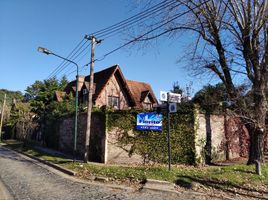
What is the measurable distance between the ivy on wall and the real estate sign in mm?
256

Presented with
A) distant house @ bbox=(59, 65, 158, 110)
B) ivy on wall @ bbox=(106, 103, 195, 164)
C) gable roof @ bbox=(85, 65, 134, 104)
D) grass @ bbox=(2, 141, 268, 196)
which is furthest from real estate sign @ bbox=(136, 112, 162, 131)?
gable roof @ bbox=(85, 65, 134, 104)

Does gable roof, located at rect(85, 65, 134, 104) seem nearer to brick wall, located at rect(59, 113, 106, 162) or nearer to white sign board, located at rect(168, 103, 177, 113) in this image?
brick wall, located at rect(59, 113, 106, 162)

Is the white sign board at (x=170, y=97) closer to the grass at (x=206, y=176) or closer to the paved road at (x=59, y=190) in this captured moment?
the grass at (x=206, y=176)

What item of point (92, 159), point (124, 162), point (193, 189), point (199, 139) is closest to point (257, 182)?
point (193, 189)

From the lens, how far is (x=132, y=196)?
9.45m

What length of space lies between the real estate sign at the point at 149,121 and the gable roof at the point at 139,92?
1434 centimetres

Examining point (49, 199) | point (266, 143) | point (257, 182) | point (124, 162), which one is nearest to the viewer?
point (49, 199)

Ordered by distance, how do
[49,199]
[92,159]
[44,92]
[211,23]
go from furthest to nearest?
1. [44,92]
2. [92,159]
3. [211,23]
4. [49,199]

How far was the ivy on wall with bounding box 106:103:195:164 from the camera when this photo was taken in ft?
53.5

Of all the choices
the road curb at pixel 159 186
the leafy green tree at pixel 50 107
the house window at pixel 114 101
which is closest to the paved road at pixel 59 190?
the road curb at pixel 159 186

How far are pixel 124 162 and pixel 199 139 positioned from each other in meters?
4.32

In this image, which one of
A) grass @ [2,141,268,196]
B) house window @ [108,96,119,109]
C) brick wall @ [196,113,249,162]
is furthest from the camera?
house window @ [108,96,119,109]

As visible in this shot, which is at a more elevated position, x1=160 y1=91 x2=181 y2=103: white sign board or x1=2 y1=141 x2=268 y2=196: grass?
x1=160 y1=91 x2=181 y2=103: white sign board

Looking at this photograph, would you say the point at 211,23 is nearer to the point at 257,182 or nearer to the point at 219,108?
the point at 219,108
